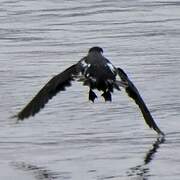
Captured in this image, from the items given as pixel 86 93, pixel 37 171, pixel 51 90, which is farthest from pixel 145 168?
pixel 86 93

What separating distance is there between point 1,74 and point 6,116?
2.17 metres

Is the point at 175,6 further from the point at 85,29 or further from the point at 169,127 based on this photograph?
the point at 169,127

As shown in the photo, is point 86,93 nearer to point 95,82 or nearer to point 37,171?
point 95,82

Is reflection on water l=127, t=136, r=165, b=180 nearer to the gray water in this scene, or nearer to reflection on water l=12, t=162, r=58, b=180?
the gray water

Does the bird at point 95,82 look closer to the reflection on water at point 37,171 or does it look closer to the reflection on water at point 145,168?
the reflection on water at point 145,168

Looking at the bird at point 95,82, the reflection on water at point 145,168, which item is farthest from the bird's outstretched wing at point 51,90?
the reflection on water at point 145,168

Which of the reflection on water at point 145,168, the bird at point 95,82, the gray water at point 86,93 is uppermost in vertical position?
the bird at point 95,82

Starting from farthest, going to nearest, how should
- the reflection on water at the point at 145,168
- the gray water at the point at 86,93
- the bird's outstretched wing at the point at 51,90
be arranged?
the bird's outstretched wing at the point at 51,90, the gray water at the point at 86,93, the reflection on water at the point at 145,168

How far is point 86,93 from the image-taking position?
11547 millimetres

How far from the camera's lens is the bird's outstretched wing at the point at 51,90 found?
9.49m

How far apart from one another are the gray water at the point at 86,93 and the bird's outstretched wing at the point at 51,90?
222 mm

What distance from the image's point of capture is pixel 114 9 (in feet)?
54.7

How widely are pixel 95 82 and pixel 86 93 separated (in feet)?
8.26

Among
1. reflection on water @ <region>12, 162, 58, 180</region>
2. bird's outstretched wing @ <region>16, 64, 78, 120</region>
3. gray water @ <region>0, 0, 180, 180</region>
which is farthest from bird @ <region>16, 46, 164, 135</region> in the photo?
reflection on water @ <region>12, 162, 58, 180</region>
